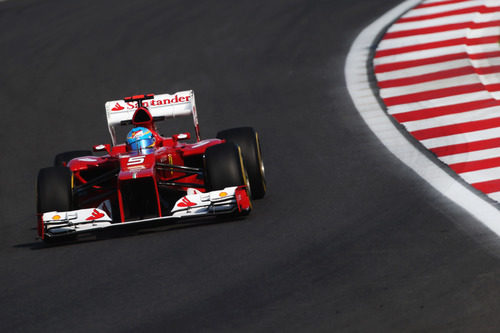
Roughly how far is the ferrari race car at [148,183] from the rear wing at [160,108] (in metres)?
0.39

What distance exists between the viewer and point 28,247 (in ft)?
29.3

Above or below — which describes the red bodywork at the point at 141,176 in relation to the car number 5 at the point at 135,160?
below

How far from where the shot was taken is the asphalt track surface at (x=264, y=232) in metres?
6.34

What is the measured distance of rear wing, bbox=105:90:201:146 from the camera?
10.6m

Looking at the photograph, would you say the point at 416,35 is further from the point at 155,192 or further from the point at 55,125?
the point at 155,192

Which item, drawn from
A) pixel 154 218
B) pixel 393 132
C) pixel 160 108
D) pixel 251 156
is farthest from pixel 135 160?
pixel 393 132

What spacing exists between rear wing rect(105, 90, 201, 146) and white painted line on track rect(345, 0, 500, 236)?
7.97 ft

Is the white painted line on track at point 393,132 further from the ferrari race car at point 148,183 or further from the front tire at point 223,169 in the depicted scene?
the front tire at point 223,169

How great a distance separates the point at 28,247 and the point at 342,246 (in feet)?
10.6

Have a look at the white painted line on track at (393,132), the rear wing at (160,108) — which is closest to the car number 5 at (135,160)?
the rear wing at (160,108)

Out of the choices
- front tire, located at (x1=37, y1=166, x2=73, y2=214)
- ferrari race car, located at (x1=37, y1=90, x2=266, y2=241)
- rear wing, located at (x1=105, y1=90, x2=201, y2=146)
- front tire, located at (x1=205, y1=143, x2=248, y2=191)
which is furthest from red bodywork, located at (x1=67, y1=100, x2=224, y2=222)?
rear wing, located at (x1=105, y1=90, x2=201, y2=146)

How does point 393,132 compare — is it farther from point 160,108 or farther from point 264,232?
point 264,232

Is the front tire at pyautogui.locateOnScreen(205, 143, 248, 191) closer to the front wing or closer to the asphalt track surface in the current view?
the front wing

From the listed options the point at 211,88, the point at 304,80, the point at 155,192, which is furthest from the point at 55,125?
the point at 155,192
